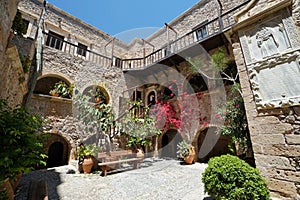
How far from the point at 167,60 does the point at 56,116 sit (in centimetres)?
601

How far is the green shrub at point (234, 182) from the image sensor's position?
2.08 metres

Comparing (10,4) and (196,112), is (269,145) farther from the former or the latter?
(10,4)

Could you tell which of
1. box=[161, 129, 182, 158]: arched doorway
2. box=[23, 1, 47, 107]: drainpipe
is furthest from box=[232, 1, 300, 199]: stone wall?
box=[23, 1, 47, 107]: drainpipe

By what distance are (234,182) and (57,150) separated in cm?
724

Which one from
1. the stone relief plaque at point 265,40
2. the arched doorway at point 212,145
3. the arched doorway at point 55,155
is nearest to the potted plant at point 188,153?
the arched doorway at point 212,145

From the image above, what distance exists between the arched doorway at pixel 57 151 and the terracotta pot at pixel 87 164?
6.75 ft

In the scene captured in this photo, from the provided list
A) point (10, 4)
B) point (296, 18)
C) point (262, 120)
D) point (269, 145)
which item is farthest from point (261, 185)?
point (10, 4)

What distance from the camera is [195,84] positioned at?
7.23 metres

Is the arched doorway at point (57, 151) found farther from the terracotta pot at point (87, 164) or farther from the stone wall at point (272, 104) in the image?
the stone wall at point (272, 104)

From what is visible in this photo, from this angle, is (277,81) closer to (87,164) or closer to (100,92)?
(87,164)

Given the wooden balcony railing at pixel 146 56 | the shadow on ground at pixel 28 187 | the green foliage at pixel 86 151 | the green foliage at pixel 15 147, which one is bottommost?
the shadow on ground at pixel 28 187

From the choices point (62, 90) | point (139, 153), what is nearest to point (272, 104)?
point (139, 153)

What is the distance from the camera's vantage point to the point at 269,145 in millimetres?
2523

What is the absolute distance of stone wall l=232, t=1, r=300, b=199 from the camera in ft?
7.53
